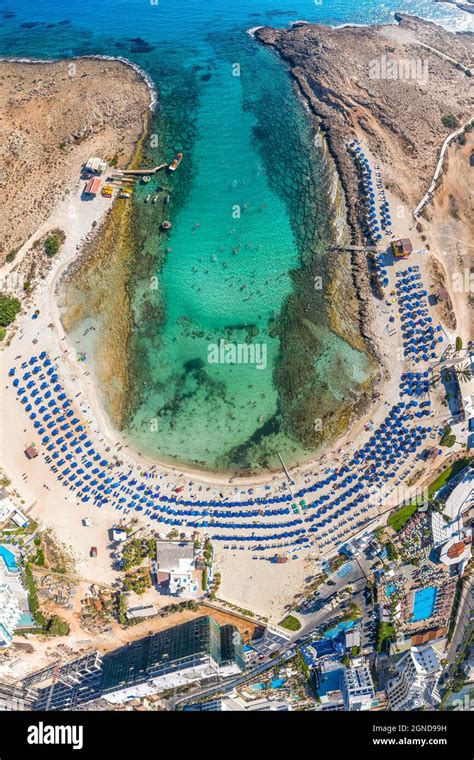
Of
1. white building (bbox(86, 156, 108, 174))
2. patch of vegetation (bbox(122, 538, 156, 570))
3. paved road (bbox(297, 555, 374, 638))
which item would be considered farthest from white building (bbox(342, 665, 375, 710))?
white building (bbox(86, 156, 108, 174))

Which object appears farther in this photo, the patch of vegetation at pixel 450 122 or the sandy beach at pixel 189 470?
the patch of vegetation at pixel 450 122

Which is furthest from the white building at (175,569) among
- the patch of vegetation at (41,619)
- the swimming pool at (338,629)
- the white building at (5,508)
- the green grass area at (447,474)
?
the green grass area at (447,474)

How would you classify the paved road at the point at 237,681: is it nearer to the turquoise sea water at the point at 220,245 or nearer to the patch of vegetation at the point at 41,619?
the patch of vegetation at the point at 41,619

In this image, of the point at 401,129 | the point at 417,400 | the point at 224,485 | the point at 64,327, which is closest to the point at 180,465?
the point at 224,485

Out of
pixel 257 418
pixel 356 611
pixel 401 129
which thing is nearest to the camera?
pixel 356 611

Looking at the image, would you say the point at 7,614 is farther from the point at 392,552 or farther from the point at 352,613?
the point at 392,552

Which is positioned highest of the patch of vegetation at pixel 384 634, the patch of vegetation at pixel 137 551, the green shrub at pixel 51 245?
the green shrub at pixel 51 245

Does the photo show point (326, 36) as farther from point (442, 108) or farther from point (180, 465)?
point (180, 465)

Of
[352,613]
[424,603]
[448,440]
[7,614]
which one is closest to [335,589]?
[352,613]
